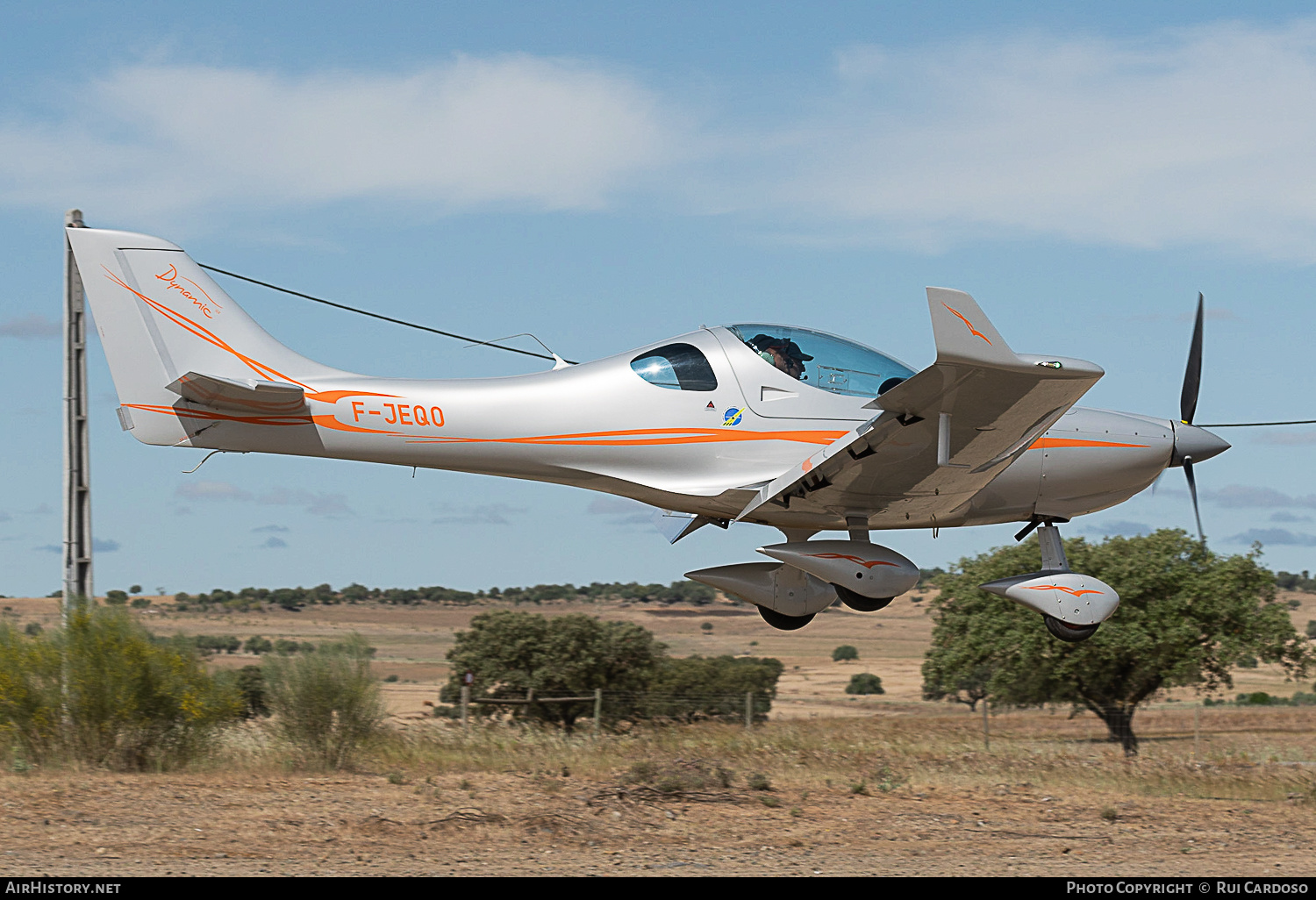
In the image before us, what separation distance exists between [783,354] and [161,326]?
244 inches

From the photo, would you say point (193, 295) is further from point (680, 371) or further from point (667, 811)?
point (667, 811)

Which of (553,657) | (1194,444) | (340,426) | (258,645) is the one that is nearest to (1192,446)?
(1194,444)

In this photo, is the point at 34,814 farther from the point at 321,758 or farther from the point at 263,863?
the point at 321,758

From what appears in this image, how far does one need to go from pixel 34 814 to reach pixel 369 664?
6.20 m

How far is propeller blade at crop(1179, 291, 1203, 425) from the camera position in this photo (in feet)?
42.6

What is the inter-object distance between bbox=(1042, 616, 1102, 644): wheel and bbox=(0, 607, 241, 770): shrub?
435 inches

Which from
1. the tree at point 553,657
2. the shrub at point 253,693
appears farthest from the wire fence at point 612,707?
the shrub at point 253,693

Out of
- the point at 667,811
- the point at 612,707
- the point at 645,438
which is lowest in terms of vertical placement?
the point at 612,707

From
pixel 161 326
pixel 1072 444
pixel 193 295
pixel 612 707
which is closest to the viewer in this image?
pixel 161 326

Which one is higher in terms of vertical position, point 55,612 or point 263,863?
point 55,612

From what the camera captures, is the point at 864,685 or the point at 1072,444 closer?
the point at 1072,444

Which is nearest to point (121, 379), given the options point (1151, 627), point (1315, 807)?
point (1315, 807)

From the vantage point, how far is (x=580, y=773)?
643 inches

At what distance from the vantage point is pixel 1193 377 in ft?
42.9
